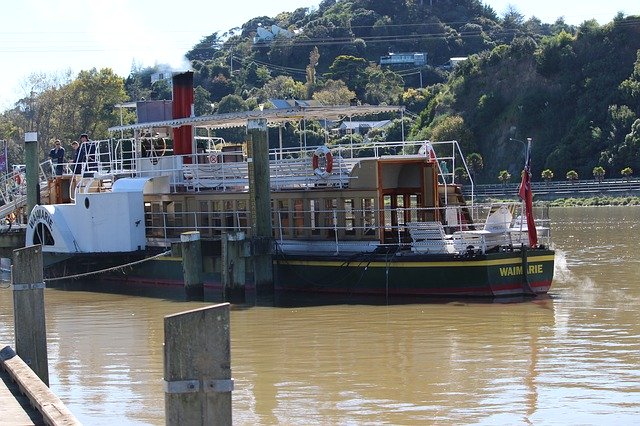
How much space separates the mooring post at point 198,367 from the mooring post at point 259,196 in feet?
61.0

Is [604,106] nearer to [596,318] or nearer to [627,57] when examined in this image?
[627,57]

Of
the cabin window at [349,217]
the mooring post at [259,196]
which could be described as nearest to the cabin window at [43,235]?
the mooring post at [259,196]

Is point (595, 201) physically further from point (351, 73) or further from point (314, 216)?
point (351, 73)

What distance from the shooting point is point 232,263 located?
87.5 feet

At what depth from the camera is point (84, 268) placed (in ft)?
111

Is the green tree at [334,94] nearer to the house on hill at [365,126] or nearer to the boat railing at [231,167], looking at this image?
the house on hill at [365,126]

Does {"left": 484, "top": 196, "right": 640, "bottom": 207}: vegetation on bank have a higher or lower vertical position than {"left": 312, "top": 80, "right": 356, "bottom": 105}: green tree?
lower

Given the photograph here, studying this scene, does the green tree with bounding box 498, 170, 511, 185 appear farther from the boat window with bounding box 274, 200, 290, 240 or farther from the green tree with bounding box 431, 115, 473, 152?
the boat window with bounding box 274, 200, 290, 240

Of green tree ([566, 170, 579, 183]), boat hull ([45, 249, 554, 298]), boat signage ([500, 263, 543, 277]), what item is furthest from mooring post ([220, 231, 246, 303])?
green tree ([566, 170, 579, 183])

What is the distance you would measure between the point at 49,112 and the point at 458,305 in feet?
208

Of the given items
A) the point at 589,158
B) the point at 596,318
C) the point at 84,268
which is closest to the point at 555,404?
the point at 596,318

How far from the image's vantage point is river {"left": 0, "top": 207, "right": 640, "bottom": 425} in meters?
15.4

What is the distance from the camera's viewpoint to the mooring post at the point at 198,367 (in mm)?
8094

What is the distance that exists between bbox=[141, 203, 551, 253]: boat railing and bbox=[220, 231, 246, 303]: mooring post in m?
1.17
